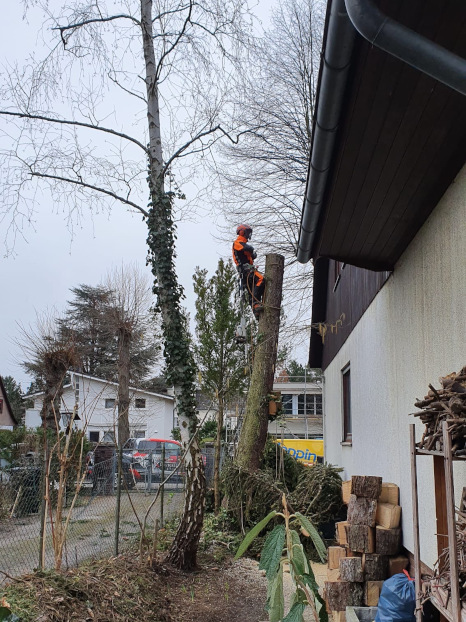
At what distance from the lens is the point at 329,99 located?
341 centimetres

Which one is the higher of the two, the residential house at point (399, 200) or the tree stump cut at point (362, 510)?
the residential house at point (399, 200)

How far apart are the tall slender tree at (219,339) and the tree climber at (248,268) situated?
638 mm

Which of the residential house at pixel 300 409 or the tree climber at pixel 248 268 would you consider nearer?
the tree climber at pixel 248 268

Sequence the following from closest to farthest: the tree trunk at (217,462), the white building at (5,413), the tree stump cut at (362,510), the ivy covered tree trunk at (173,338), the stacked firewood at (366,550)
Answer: the stacked firewood at (366,550)
the tree stump cut at (362,510)
the ivy covered tree trunk at (173,338)
the tree trunk at (217,462)
the white building at (5,413)

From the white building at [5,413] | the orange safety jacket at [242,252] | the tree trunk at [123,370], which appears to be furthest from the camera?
the white building at [5,413]

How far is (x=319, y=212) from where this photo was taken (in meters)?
5.06

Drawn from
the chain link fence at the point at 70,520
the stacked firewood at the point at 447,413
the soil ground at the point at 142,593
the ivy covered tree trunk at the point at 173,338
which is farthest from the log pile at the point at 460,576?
the ivy covered tree trunk at the point at 173,338

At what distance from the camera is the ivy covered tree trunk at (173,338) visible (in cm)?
761

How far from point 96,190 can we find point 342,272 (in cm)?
444

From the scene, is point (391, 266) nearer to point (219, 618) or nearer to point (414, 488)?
point (414, 488)

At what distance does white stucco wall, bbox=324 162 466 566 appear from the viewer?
3857 millimetres

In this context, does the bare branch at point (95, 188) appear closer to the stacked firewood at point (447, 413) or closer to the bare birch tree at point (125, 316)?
the stacked firewood at point (447, 413)

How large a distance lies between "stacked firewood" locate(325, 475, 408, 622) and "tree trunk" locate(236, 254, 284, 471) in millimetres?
4837

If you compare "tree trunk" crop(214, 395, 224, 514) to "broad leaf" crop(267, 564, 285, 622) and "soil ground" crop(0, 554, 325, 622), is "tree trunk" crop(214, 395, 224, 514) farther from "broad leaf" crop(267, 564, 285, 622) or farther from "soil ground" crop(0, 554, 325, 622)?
Result: "broad leaf" crop(267, 564, 285, 622)
